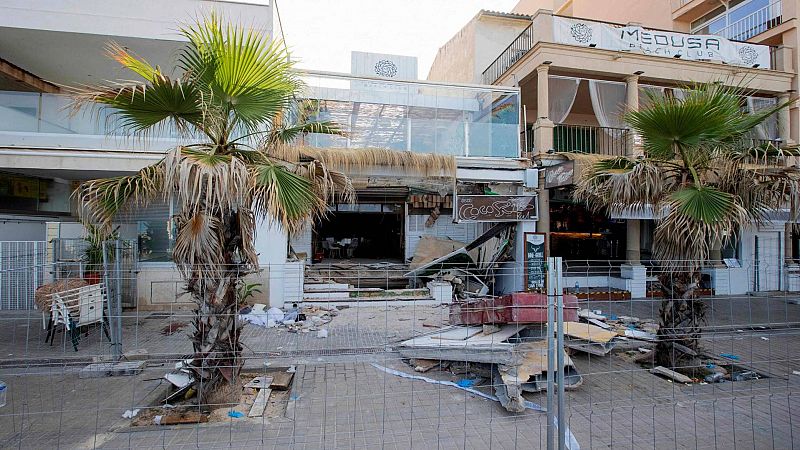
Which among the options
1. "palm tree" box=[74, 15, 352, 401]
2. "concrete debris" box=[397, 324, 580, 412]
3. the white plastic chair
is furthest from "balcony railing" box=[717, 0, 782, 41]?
the white plastic chair

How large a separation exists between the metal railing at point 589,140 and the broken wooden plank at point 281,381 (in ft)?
34.4

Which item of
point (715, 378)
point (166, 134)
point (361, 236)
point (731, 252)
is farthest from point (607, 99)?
point (166, 134)

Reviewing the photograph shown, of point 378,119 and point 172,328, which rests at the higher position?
point 378,119

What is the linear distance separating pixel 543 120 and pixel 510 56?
12.4ft

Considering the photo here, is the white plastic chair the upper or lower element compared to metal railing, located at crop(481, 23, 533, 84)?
lower

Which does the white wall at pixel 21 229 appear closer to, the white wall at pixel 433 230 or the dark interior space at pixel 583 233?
the white wall at pixel 433 230

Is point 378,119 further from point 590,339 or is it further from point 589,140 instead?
point 590,339

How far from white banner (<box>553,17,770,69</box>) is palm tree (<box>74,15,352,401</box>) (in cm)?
1008

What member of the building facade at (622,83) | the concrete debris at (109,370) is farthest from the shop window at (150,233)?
the building facade at (622,83)

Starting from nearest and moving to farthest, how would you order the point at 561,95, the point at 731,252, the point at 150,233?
the point at 150,233, the point at 561,95, the point at 731,252

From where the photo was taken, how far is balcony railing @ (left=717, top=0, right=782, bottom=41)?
535 inches

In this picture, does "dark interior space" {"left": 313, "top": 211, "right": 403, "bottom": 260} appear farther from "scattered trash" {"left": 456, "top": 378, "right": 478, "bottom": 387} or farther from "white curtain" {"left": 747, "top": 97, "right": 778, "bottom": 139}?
"white curtain" {"left": 747, "top": 97, "right": 778, "bottom": 139}

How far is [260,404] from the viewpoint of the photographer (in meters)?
4.71

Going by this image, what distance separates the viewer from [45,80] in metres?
12.5
